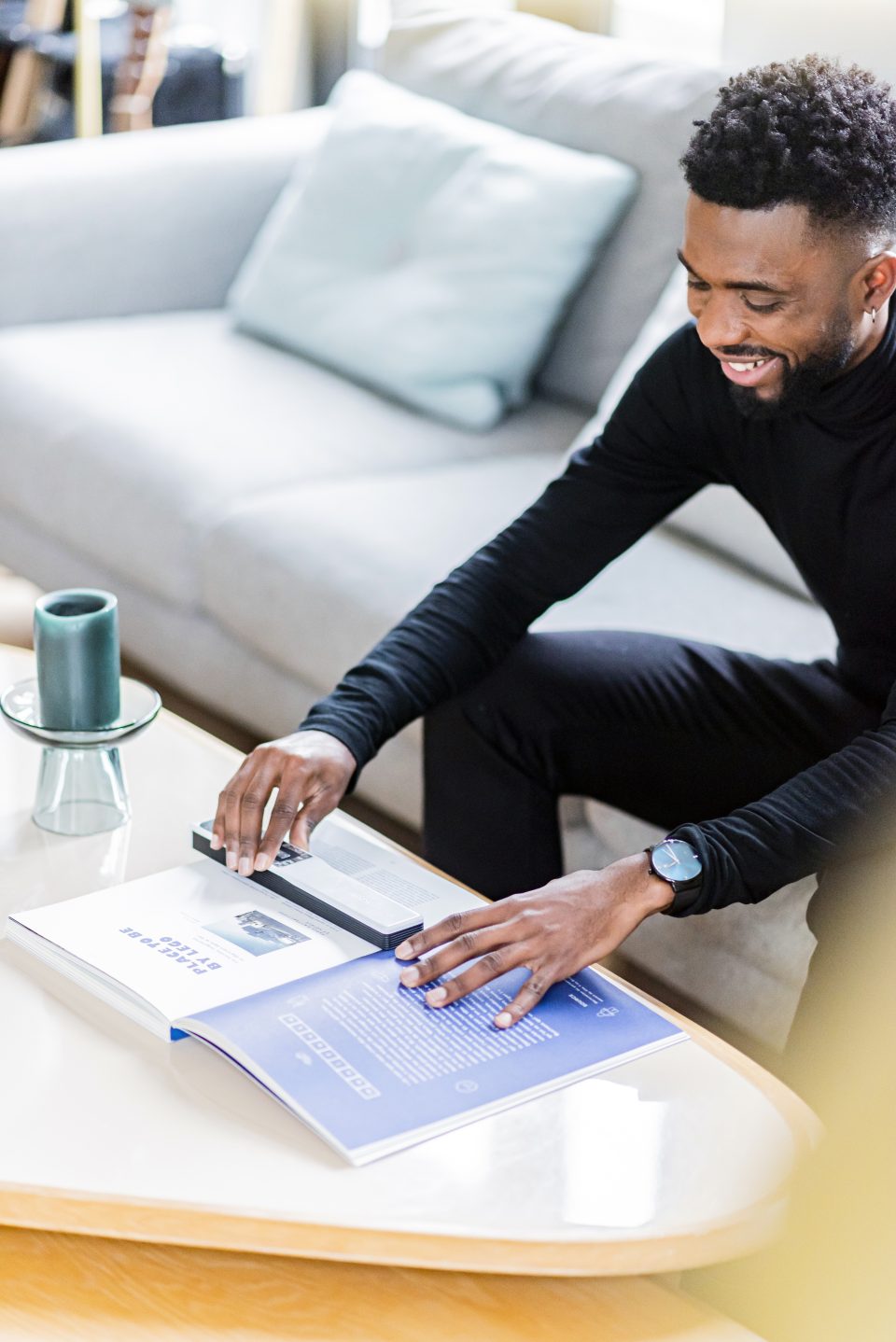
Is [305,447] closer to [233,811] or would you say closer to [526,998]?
[233,811]

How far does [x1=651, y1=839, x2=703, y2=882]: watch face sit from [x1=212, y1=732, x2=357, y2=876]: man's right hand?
0.92 feet

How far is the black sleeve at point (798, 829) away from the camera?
3.94 ft

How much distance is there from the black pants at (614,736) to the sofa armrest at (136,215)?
1.40 m

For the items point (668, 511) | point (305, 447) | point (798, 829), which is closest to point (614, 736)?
point (668, 511)

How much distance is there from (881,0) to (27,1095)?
210 centimetres

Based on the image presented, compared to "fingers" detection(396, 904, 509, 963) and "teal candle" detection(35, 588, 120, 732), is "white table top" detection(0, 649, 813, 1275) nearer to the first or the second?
"fingers" detection(396, 904, 509, 963)

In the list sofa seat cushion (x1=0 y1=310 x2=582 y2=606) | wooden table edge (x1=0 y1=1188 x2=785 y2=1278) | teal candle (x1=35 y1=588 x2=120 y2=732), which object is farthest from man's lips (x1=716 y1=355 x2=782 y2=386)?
sofa seat cushion (x1=0 y1=310 x2=582 y2=606)

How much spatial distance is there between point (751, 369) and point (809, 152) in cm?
18

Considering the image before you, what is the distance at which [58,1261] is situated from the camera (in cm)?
99

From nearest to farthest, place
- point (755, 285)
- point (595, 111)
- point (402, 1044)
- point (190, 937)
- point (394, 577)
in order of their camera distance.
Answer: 1. point (402, 1044)
2. point (190, 937)
3. point (755, 285)
4. point (394, 577)
5. point (595, 111)

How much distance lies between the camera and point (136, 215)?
8.84ft

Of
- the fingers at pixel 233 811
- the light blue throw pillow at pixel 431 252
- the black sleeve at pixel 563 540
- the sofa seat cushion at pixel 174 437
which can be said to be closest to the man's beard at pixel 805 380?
the black sleeve at pixel 563 540

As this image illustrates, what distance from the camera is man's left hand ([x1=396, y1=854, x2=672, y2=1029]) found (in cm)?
109

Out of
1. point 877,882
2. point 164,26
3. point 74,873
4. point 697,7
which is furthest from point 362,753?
point 164,26
